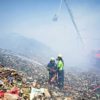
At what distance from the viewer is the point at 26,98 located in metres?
11.8

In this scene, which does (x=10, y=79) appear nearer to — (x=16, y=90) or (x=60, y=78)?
(x=16, y=90)

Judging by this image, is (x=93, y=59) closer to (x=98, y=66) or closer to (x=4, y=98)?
(x=98, y=66)

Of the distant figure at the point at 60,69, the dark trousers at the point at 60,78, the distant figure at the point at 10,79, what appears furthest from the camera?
the dark trousers at the point at 60,78

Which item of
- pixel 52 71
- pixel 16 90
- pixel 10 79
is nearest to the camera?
pixel 16 90

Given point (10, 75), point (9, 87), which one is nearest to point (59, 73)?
point (10, 75)

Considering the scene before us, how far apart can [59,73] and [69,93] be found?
5.55ft

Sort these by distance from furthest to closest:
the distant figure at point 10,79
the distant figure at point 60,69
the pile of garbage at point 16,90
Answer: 1. the distant figure at point 60,69
2. the distant figure at point 10,79
3. the pile of garbage at point 16,90

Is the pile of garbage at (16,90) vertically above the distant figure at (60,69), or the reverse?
the distant figure at (60,69)

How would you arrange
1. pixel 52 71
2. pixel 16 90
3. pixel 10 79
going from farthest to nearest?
pixel 52 71, pixel 10 79, pixel 16 90

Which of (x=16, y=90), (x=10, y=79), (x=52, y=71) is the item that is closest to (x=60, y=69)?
(x=52, y=71)

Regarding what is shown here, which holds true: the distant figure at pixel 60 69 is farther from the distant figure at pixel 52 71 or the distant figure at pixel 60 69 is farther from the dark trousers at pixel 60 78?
the distant figure at pixel 52 71

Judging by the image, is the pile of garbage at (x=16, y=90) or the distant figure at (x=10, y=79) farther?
the distant figure at (x=10, y=79)

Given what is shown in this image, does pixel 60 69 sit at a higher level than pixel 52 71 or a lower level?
higher

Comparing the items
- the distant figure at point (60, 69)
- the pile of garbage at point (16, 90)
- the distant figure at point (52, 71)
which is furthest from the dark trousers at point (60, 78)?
the pile of garbage at point (16, 90)
